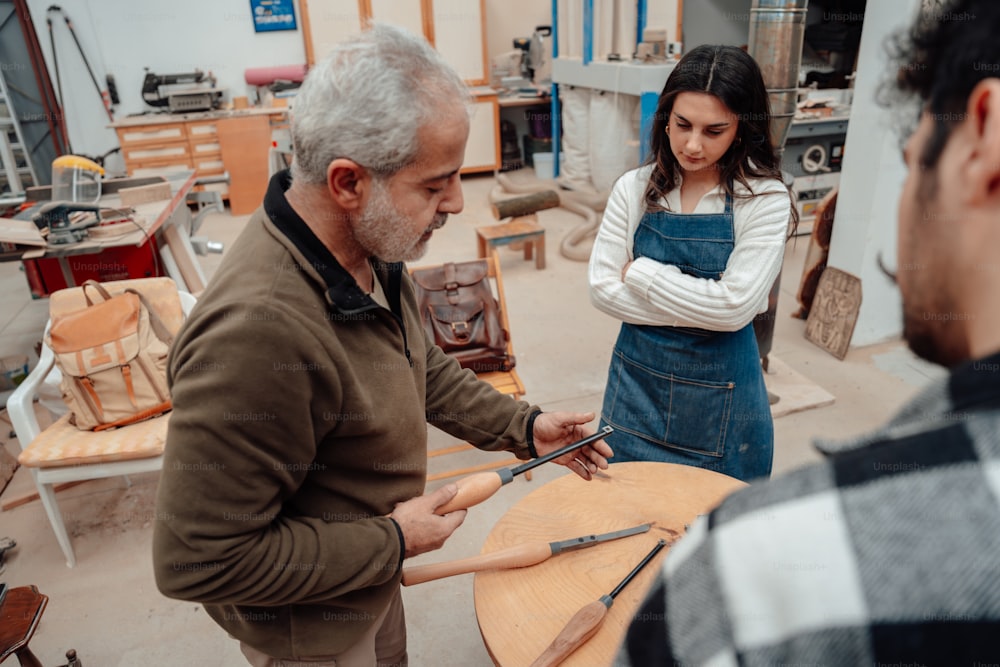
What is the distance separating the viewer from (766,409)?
7.05ft

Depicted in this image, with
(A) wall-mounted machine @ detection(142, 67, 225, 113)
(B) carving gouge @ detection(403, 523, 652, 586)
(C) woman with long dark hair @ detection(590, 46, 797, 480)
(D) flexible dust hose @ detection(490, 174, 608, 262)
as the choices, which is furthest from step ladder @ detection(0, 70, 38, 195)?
(B) carving gouge @ detection(403, 523, 652, 586)

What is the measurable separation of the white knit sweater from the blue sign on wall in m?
7.85

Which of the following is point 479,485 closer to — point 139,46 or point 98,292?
point 98,292

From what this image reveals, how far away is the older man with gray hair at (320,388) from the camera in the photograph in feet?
3.43

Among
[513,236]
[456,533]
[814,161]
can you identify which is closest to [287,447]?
[456,533]

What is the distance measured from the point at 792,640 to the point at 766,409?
5.81ft

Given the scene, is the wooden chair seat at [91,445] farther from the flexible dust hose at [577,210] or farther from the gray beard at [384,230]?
the flexible dust hose at [577,210]

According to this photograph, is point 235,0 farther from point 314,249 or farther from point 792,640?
point 792,640

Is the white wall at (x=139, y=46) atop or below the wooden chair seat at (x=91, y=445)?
atop

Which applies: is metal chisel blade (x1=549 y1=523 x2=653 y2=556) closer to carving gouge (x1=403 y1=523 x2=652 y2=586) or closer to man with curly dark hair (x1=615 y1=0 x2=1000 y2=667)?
carving gouge (x1=403 y1=523 x2=652 y2=586)

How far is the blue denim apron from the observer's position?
6.72 ft

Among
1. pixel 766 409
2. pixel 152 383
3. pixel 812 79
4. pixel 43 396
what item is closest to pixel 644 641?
pixel 766 409

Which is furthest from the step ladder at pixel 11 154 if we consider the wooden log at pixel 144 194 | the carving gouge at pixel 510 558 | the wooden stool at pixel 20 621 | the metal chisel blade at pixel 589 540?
the metal chisel blade at pixel 589 540

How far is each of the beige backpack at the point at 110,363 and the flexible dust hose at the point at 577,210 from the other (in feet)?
13.3
